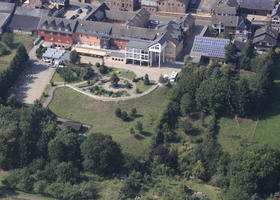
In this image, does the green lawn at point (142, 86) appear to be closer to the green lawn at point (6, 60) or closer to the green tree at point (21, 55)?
the green tree at point (21, 55)

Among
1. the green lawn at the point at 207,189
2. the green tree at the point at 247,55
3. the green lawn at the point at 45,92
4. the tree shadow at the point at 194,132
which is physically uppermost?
the green tree at the point at 247,55

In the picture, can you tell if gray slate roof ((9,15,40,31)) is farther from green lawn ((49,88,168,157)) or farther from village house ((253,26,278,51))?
village house ((253,26,278,51))

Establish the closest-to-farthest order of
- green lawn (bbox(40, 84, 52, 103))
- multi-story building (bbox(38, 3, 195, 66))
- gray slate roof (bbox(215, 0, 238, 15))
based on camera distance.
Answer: green lawn (bbox(40, 84, 52, 103)) → multi-story building (bbox(38, 3, 195, 66)) → gray slate roof (bbox(215, 0, 238, 15))

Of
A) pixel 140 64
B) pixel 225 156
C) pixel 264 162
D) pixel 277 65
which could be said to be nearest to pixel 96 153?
pixel 225 156

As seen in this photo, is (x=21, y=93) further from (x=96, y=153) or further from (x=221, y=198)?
(x=221, y=198)

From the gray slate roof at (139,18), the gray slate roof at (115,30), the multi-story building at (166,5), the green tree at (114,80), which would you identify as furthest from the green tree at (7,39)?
the multi-story building at (166,5)

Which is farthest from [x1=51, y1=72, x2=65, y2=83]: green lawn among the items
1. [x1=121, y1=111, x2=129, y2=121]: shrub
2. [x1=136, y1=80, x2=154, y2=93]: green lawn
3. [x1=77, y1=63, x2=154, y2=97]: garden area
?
[x1=121, y1=111, x2=129, y2=121]: shrub
